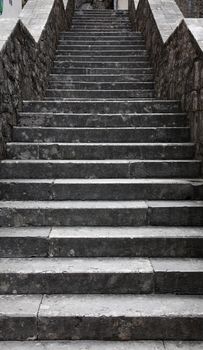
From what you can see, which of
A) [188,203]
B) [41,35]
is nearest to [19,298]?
[188,203]

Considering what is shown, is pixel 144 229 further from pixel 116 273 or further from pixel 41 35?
pixel 41 35

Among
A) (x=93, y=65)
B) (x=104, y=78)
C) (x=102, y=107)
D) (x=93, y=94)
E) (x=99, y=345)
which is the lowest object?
(x=99, y=345)

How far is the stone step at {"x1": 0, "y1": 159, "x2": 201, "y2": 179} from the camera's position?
149 inches

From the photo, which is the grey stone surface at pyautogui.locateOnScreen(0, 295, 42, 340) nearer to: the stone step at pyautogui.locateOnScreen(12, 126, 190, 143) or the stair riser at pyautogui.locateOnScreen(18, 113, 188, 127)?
the stone step at pyautogui.locateOnScreen(12, 126, 190, 143)

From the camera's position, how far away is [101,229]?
10.8 feet

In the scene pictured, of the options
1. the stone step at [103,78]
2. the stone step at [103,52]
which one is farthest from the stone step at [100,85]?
the stone step at [103,52]

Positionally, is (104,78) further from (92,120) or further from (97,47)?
(92,120)

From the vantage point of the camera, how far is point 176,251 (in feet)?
10.2

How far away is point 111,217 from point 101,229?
0.16 metres

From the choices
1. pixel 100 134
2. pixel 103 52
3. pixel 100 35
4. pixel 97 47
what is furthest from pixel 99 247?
pixel 100 35

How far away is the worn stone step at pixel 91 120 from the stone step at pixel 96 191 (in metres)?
1.11

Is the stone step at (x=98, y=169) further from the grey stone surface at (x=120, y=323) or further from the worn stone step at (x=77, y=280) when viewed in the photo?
the grey stone surface at (x=120, y=323)

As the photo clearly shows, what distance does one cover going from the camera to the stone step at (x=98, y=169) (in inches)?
149

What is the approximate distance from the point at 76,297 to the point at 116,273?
0.36 m
